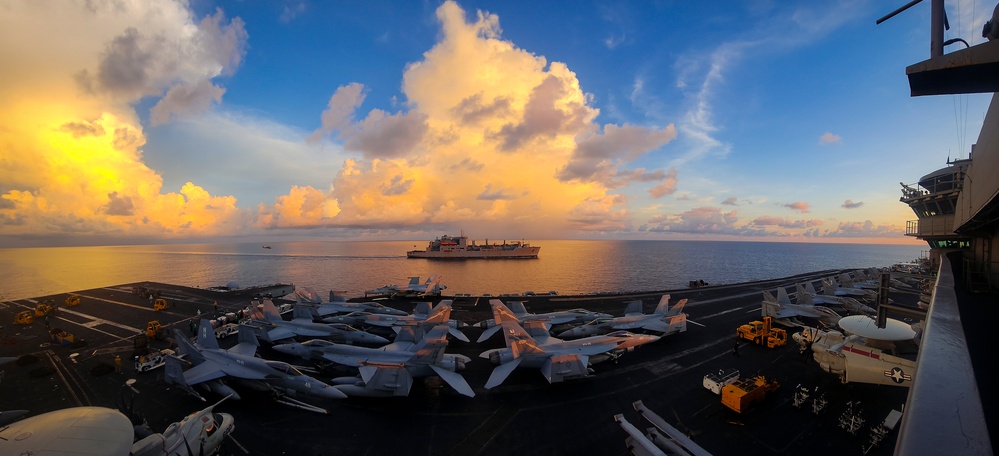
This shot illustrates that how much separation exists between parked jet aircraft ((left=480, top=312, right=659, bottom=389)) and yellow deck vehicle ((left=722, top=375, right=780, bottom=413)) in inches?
Answer: 263

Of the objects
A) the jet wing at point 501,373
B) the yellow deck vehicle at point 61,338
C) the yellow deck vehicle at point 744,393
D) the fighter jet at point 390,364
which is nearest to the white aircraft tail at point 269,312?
the fighter jet at point 390,364

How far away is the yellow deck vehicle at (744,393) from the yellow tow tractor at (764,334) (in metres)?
8.79

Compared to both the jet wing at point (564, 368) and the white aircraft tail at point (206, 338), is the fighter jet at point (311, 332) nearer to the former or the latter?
the white aircraft tail at point (206, 338)

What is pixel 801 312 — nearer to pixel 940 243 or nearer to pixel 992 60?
pixel 940 243

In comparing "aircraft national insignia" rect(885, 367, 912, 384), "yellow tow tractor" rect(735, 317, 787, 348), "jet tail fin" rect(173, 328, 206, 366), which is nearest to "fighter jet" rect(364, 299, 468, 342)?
"jet tail fin" rect(173, 328, 206, 366)

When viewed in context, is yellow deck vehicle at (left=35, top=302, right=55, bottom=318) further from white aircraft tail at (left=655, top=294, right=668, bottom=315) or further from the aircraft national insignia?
the aircraft national insignia

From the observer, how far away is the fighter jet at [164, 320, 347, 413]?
61.1ft

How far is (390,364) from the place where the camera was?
2038 cm

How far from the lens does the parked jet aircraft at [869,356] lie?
17.6 meters

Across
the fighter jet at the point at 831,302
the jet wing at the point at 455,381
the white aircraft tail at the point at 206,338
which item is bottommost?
the jet wing at the point at 455,381

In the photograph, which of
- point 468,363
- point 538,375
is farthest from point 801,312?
point 468,363

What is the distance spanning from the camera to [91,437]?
32.9 ft

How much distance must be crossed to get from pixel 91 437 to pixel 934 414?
17464 mm

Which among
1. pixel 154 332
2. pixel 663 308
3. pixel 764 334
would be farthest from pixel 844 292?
pixel 154 332
